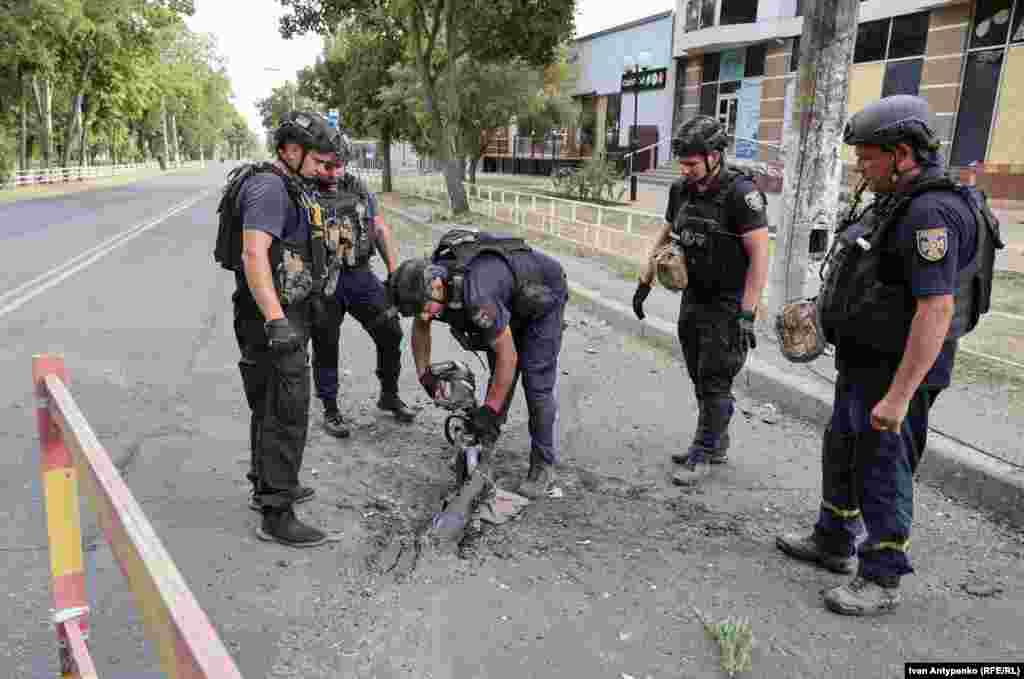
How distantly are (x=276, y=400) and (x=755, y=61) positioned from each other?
25.3 metres

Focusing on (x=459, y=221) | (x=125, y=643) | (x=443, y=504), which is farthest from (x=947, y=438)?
(x=459, y=221)

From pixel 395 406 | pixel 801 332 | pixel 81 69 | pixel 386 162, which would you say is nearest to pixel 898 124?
pixel 801 332

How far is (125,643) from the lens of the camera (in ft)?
8.11

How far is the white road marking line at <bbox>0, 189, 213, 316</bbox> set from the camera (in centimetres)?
778

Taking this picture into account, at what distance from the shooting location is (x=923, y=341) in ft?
7.82

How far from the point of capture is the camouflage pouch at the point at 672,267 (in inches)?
150

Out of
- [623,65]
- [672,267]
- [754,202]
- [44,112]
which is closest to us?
[754,202]

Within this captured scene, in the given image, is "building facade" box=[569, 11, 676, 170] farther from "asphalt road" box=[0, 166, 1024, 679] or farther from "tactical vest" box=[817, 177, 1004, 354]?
"tactical vest" box=[817, 177, 1004, 354]

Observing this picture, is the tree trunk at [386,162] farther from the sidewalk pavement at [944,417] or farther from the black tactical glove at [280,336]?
the black tactical glove at [280,336]

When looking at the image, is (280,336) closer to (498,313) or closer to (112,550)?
(498,313)

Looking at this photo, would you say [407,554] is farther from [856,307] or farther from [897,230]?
[897,230]

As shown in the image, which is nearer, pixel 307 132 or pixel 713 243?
pixel 307 132

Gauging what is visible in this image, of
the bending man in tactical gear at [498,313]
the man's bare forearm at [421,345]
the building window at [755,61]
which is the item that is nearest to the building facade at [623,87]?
the building window at [755,61]

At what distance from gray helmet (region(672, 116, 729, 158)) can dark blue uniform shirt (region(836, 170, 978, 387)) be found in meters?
1.19
